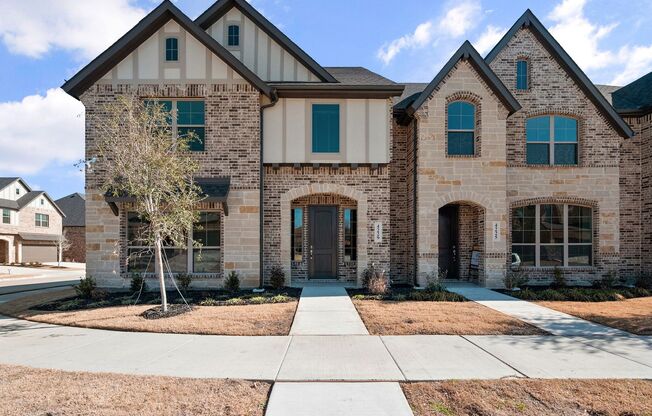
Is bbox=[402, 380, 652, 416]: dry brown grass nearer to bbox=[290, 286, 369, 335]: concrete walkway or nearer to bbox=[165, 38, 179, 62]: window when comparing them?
bbox=[290, 286, 369, 335]: concrete walkway

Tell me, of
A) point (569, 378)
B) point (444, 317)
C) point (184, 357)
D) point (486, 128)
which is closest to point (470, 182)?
point (486, 128)

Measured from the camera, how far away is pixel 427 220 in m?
11.6

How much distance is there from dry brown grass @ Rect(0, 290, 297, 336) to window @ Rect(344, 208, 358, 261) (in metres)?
3.72

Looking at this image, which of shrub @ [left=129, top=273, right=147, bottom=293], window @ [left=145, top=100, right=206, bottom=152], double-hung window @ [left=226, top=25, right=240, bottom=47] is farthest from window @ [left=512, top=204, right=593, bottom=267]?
shrub @ [left=129, top=273, right=147, bottom=293]

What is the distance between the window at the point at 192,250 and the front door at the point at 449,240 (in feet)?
25.8

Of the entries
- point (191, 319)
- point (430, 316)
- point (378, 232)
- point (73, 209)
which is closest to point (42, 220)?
point (73, 209)

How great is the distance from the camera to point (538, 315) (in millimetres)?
8133


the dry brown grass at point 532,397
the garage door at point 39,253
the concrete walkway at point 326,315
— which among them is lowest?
the garage door at point 39,253

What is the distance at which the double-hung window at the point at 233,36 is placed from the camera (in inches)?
523

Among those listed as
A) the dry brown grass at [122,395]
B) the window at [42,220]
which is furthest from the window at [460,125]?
the window at [42,220]

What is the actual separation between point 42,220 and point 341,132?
39.7 meters

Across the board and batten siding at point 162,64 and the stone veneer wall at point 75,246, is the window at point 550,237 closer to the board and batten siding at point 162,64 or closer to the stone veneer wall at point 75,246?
the board and batten siding at point 162,64

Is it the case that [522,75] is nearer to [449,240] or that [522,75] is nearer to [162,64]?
[449,240]

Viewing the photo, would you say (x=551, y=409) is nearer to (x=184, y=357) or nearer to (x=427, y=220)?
(x=184, y=357)
